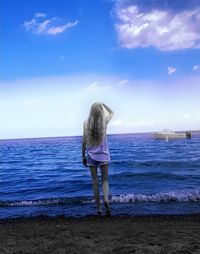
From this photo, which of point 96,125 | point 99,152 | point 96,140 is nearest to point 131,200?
point 99,152

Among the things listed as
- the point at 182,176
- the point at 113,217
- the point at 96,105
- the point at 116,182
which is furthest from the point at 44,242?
the point at 182,176

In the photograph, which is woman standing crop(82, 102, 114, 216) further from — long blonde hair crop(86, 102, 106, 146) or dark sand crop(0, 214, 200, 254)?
dark sand crop(0, 214, 200, 254)

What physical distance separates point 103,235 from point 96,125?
7.08 ft

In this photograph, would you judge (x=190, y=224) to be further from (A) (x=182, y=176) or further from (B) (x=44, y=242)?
(A) (x=182, y=176)

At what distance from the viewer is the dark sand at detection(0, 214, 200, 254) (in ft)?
14.3

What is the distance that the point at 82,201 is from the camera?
9.42m

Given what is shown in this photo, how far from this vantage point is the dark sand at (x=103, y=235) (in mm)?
4352

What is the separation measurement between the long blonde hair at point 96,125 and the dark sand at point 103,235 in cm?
145

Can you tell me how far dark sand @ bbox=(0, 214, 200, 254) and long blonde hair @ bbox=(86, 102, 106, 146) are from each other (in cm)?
145

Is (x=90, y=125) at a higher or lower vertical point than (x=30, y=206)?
higher

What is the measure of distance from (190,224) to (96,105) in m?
2.58

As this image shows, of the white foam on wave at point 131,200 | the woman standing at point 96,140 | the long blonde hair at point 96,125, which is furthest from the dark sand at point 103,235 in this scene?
the white foam on wave at point 131,200

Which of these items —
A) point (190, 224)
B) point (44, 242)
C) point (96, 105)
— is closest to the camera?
point (44, 242)

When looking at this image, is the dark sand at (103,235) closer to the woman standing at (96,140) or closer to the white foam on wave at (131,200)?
the woman standing at (96,140)
